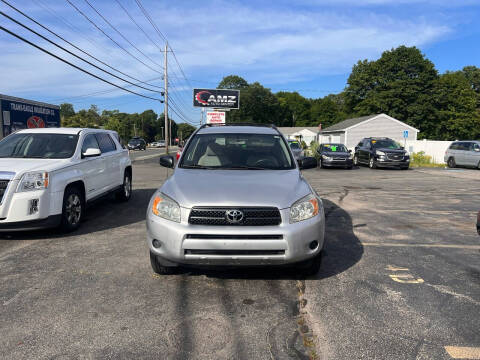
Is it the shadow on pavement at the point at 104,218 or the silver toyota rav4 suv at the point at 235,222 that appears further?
the shadow on pavement at the point at 104,218

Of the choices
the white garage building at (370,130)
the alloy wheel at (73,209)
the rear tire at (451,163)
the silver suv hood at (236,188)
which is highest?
the white garage building at (370,130)

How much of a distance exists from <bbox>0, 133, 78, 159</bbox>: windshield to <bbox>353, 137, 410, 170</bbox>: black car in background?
59.1ft

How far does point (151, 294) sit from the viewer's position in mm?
3672

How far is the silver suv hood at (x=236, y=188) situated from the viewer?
356 centimetres

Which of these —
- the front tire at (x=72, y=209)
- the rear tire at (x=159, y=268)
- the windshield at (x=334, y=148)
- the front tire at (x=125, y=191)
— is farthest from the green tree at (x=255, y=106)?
the rear tire at (x=159, y=268)

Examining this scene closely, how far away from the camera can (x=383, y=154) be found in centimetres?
2080

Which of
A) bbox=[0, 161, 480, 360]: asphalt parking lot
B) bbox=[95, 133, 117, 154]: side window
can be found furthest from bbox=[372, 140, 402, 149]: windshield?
bbox=[95, 133, 117, 154]: side window

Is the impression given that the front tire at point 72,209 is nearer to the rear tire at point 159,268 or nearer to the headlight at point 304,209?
the rear tire at point 159,268

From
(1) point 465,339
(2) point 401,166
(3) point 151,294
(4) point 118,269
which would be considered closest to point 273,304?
(3) point 151,294

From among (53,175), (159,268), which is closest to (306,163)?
(159,268)

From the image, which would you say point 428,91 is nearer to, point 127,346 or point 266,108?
point 266,108

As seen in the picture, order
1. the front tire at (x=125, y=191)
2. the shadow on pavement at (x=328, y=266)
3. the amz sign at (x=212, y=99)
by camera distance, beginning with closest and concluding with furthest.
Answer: the shadow on pavement at (x=328, y=266), the front tire at (x=125, y=191), the amz sign at (x=212, y=99)

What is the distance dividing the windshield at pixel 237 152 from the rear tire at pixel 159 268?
1348 mm

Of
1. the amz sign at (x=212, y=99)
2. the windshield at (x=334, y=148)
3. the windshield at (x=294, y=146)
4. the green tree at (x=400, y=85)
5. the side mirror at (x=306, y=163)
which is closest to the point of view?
the side mirror at (x=306, y=163)
